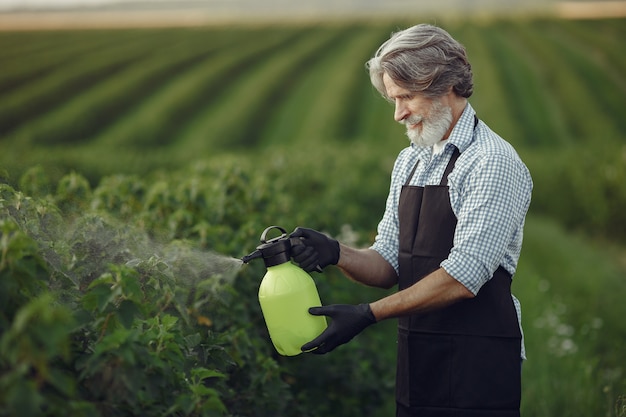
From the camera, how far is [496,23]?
43.8 meters

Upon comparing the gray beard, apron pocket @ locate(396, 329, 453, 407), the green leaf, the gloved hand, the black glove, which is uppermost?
the gray beard

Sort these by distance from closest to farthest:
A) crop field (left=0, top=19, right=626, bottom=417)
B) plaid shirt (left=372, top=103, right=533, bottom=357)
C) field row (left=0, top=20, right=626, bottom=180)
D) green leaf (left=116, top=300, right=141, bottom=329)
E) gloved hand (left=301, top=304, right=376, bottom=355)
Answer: crop field (left=0, top=19, right=626, bottom=417) → green leaf (left=116, top=300, right=141, bottom=329) → plaid shirt (left=372, top=103, right=533, bottom=357) → gloved hand (left=301, top=304, right=376, bottom=355) → field row (left=0, top=20, right=626, bottom=180)

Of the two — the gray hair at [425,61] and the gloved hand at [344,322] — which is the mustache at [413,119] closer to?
the gray hair at [425,61]

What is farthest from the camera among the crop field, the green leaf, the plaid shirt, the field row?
the field row

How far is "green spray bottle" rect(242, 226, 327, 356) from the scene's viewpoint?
118 inches

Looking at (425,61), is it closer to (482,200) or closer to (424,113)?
(424,113)

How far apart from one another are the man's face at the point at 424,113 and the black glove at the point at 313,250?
1.89ft

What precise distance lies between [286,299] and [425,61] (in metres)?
1.04

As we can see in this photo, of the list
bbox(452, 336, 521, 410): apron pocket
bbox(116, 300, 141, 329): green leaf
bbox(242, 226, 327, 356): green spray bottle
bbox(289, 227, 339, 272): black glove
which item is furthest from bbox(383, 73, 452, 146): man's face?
bbox(116, 300, 141, 329): green leaf

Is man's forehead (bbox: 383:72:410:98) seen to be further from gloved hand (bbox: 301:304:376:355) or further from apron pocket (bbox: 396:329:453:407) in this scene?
apron pocket (bbox: 396:329:453:407)

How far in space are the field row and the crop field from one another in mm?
191

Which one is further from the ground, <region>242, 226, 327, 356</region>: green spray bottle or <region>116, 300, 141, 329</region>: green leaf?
<region>116, 300, 141, 329</region>: green leaf

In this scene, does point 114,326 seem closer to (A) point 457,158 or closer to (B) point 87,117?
(A) point 457,158

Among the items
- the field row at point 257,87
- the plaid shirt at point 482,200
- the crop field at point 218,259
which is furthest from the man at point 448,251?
the field row at point 257,87
